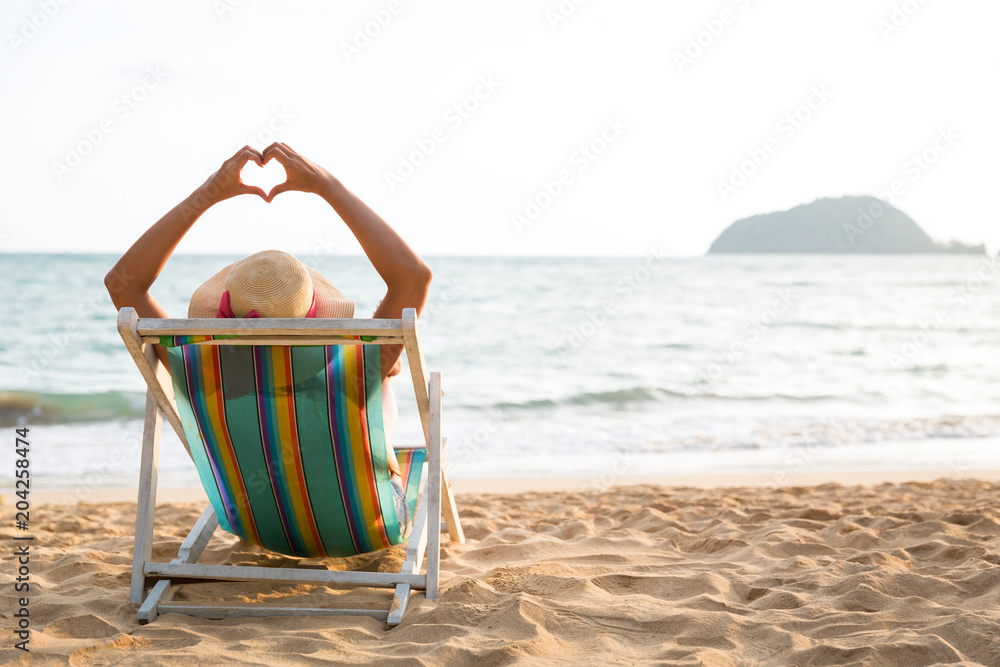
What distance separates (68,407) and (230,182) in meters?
8.14

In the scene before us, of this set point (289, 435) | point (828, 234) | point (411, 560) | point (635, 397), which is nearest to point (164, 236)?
point (289, 435)

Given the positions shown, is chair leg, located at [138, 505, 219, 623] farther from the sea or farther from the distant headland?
the distant headland

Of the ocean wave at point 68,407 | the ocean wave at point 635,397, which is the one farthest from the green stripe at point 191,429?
the ocean wave at point 68,407

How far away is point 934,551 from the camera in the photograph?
2783 millimetres

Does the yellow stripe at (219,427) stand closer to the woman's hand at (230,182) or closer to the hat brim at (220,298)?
the hat brim at (220,298)

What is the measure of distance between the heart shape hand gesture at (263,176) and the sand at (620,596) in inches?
50.5

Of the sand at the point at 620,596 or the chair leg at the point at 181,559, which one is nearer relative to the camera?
the sand at the point at 620,596

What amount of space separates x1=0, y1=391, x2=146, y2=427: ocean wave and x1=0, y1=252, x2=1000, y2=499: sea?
0.03 m

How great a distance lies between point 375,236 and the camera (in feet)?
7.14

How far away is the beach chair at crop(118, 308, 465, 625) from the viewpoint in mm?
1978

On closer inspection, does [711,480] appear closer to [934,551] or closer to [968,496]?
[968,496]

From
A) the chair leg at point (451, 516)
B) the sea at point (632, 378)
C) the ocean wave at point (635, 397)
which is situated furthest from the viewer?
the ocean wave at point (635, 397)

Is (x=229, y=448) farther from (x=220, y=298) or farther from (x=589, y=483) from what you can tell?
(x=589, y=483)

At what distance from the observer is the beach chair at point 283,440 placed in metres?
1.98
